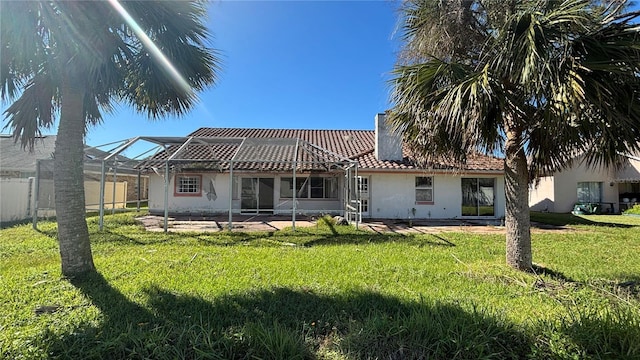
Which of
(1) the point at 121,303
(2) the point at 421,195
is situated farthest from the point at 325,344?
(2) the point at 421,195

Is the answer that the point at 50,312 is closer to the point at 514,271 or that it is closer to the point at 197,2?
the point at 197,2

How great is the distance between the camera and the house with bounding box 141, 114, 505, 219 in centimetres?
1556

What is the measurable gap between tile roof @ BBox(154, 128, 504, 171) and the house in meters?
0.06

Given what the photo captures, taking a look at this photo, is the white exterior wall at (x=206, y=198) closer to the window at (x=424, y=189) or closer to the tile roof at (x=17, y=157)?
the tile roof at (x=17, y=157)

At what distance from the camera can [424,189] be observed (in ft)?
52.2

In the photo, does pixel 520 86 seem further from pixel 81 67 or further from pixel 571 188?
pixel 571 188

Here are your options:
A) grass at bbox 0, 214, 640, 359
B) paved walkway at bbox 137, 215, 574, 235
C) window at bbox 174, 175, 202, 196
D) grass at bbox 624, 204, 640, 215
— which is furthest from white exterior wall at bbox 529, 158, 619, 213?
window at bbox 174, 175, 202, 196

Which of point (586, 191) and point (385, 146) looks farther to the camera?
point (586, 191)

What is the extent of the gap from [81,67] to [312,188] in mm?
12975

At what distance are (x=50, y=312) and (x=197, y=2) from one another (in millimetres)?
5156

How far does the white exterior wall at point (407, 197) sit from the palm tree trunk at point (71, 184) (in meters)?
11.8

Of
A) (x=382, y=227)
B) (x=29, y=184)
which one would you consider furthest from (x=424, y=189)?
(x=29, y=184)

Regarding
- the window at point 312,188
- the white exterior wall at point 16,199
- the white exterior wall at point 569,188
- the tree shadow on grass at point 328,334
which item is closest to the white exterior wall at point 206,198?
the window at point 312,188

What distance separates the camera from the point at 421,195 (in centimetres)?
1591
